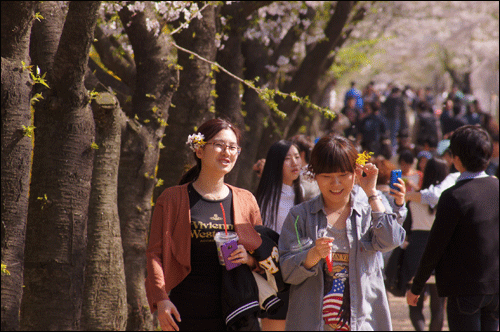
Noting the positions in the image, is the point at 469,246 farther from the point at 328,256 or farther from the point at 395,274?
the point at 395,274

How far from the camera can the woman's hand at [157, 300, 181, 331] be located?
11.9ft

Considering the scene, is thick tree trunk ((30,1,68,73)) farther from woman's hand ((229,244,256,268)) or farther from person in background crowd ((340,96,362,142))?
person in background crowd ((340,96,362,142))

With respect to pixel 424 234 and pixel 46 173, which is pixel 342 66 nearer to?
pixel 424 234

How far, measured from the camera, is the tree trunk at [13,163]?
3.79 metres

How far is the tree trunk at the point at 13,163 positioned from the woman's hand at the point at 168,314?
96 cm

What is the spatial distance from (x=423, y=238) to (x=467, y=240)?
2460mm

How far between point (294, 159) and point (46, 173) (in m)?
2.32

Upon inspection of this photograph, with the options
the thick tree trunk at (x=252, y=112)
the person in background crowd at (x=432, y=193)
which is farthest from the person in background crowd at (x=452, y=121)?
the person in background crowd at (x=432, y=193)

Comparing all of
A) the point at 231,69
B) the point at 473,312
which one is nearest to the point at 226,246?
the point at 473,312

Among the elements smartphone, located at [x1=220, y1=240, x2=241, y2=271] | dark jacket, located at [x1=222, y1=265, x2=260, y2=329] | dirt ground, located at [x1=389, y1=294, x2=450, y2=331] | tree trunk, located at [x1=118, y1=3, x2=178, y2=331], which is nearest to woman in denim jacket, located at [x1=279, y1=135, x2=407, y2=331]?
dark jacket, located at [x1=222, y1=265, x2=260, y2=329]

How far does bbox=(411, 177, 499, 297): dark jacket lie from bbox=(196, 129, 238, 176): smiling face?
5.11 ft

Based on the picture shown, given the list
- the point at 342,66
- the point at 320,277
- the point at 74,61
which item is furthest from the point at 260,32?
the point at 320,277

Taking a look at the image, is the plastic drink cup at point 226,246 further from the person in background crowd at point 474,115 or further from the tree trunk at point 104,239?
the person in background crowd at point 474,115

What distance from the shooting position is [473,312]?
14.2ft
